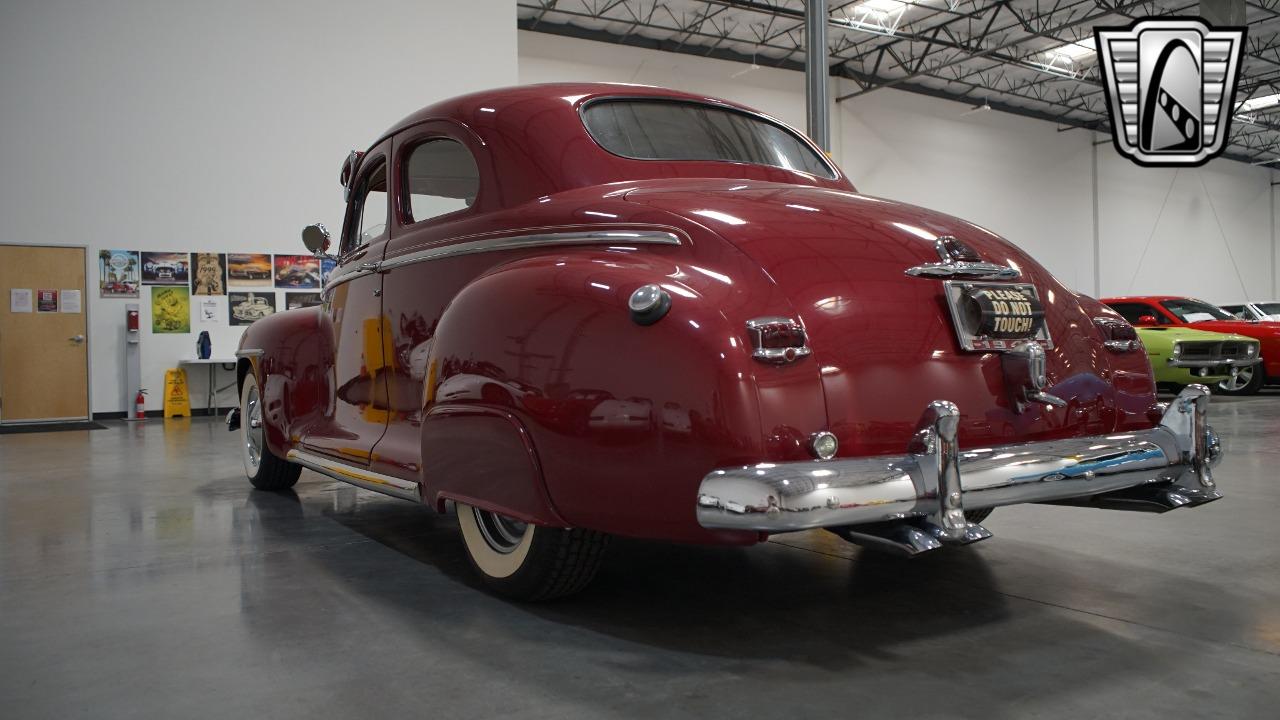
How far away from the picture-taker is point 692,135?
3.42m

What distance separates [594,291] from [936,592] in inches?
A: 58.0

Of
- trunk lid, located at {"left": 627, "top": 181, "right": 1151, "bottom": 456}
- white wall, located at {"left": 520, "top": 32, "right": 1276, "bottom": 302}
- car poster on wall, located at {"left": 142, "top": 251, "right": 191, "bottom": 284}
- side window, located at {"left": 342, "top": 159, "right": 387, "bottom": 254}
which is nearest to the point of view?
trunk lid, located at {"left": 627, "top": 181, "right": 1151, "bottom": 456}

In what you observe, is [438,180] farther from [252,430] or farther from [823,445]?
[252,430]

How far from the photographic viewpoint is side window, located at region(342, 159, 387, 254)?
405cm

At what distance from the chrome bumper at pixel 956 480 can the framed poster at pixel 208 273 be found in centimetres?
1135

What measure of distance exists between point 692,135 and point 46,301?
1066cm

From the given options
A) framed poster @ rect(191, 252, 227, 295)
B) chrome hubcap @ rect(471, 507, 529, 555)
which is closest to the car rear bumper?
chrome hubcap @ rect(471, 507, 529, 555)

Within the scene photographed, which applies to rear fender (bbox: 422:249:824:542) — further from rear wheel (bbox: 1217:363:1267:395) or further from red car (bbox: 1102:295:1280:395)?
rear wheel (bbox: 1217:363:1267:395)

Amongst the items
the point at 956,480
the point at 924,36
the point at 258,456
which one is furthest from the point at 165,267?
the point at 924,36

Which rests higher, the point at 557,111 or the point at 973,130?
the point at 973,130

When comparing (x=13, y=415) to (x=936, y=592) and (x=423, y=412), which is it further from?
(x=936, y=592)

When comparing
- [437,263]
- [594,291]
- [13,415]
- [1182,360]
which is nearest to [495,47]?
[13,415]

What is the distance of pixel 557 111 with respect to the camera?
3.20 m

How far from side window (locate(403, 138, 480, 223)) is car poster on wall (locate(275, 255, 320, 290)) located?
9157mm
